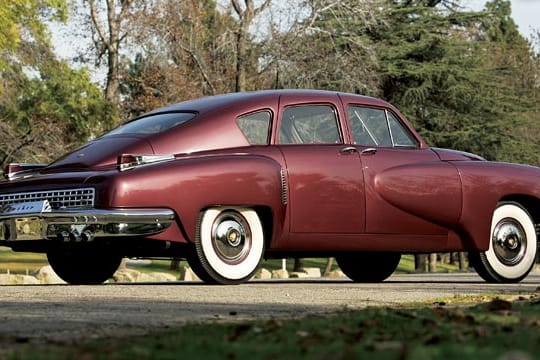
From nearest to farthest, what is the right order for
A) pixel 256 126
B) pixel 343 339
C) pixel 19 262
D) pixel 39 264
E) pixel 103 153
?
pixel 343 339, pixel 103 153, pixel 256 126, pixel 39 264, pixel 19 262

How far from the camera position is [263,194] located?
984cm

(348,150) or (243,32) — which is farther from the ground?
(243,32)

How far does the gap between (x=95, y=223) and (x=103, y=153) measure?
2.72 ft

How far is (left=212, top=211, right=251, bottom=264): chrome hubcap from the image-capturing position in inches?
384

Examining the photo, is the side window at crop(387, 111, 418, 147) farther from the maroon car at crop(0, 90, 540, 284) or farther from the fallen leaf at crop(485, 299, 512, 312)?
the fallen leaf at crop(485, 299, 512, 312)

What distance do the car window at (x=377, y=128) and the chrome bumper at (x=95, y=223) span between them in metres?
2.30

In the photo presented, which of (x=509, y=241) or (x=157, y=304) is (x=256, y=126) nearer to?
(x=509, y=241)

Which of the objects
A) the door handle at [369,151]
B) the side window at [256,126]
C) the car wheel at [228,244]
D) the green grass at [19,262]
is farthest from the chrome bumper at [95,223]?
the green grass at [19,262]

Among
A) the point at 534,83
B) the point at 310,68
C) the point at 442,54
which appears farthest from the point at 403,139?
the point at 534,83

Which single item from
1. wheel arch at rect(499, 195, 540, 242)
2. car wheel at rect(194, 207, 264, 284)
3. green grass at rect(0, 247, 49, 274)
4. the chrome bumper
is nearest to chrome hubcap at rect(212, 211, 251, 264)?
car wheel at rect(194, 207, 264, 284)

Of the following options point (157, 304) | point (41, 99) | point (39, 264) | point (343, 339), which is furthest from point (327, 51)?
point (343, 339)

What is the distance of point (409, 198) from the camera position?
10773 mm

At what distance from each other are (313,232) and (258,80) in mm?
23206

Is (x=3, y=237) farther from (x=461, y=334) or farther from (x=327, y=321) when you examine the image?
(x=461, y=334)
